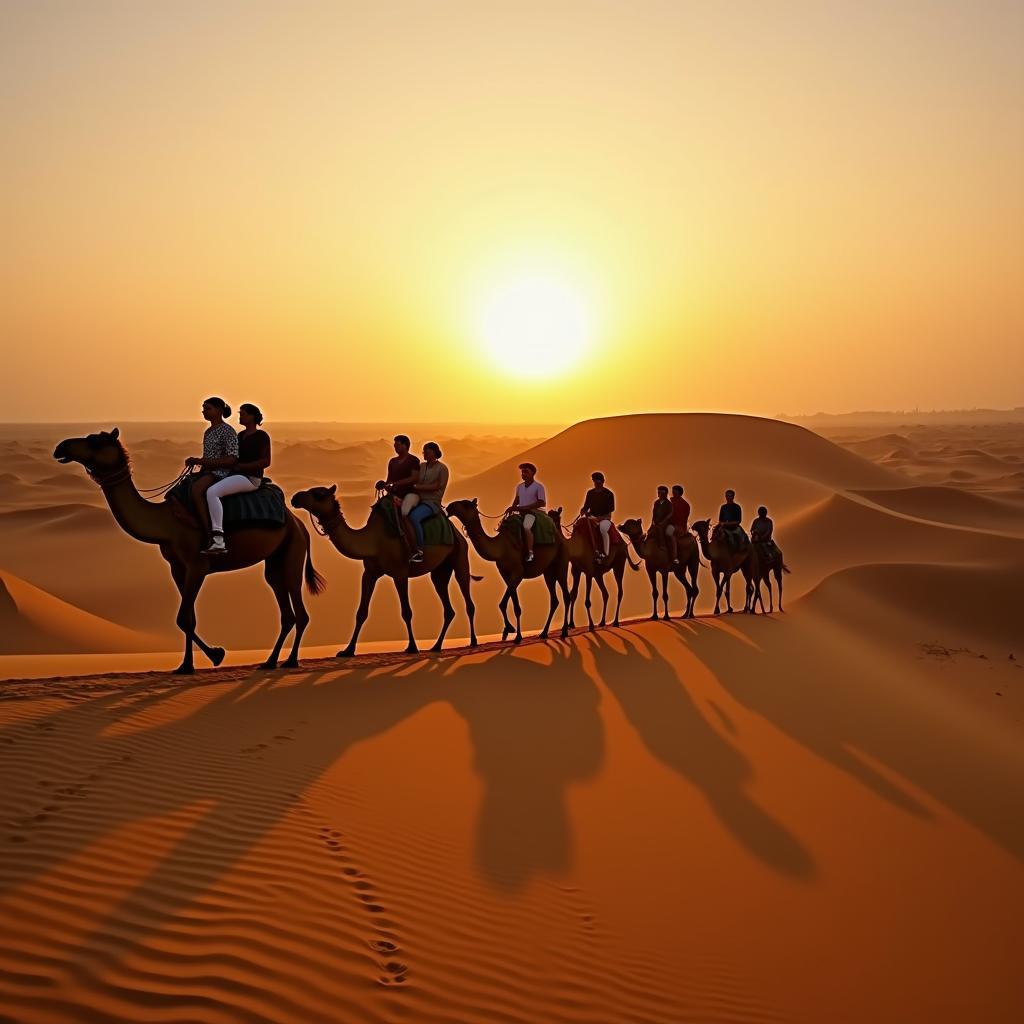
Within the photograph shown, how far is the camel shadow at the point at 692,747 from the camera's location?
7.37m

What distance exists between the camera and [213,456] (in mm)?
10617

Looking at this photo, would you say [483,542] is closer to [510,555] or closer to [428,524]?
[510,555]

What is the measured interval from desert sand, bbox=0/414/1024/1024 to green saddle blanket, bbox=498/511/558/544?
194 centimetres

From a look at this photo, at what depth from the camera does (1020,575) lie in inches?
1022

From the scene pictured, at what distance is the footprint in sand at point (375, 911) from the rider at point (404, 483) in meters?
7.22

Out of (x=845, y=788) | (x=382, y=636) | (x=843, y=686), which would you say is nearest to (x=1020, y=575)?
(x=843, y=686)

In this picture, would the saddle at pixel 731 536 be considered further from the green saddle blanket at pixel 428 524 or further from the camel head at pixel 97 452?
the camel head at pixel 97 452

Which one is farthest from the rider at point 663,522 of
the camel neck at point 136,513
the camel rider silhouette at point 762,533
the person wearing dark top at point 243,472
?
the camel neck at point 136,513

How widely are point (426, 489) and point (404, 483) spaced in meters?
0.40

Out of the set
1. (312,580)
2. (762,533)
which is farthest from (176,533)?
(762,533)

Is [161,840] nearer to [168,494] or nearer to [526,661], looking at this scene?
[168,494]

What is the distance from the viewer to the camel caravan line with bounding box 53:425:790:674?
1048 centimetres

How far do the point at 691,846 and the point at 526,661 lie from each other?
19.9 feet

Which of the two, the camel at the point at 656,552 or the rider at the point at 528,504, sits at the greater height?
the rider at the point at 528,504
